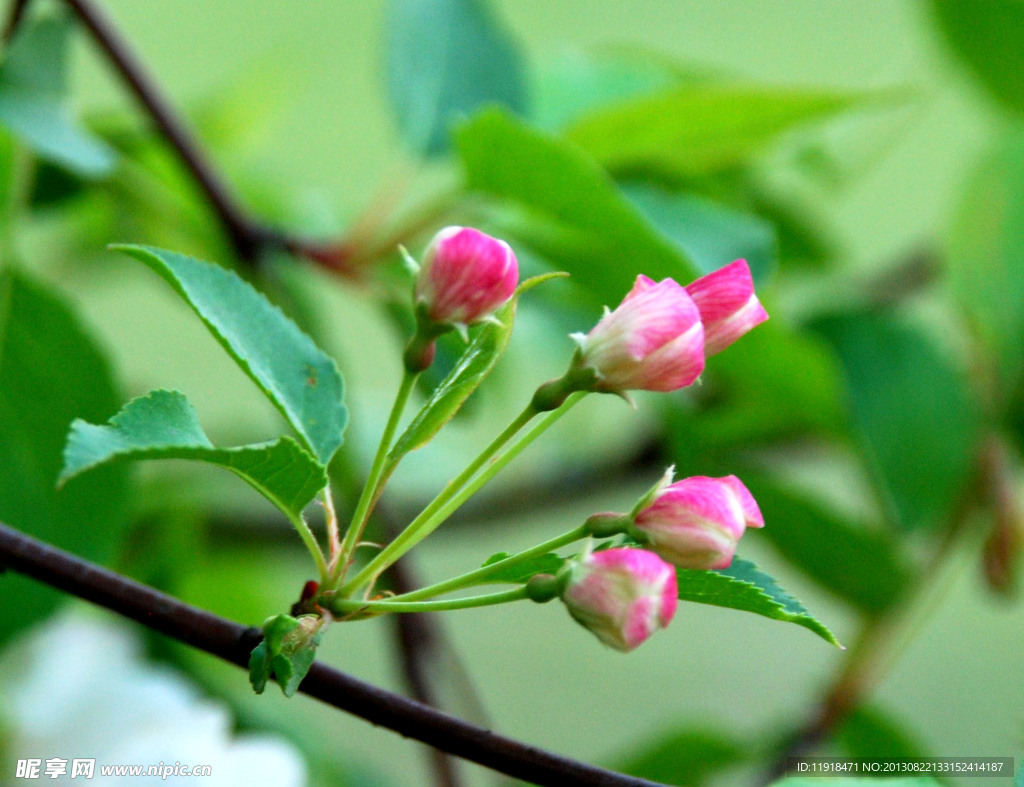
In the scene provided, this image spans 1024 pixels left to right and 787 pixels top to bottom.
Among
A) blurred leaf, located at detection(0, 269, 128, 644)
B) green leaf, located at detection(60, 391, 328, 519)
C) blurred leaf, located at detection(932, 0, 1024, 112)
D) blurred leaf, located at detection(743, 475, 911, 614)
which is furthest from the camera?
blurred leaf, located at detection(932, 0, 1024, 112)

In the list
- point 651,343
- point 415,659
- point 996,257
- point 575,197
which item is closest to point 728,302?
point 651,343

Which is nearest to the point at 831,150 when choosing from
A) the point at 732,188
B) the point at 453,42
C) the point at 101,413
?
the point at 732,188

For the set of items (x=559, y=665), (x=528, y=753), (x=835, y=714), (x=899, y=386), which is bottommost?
(x=559, y=665)

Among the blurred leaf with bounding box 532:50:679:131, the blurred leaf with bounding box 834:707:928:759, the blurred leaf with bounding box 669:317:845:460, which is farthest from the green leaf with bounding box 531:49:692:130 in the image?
the blurred leaf with bounding box 834:707:928:759

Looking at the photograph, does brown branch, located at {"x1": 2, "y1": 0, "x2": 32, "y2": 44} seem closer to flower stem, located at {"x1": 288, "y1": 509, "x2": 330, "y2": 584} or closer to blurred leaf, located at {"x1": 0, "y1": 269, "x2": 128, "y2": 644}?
blurred leaf, located at {"x1": 0, "y1": 269, "x2": 128, "y2": 644}

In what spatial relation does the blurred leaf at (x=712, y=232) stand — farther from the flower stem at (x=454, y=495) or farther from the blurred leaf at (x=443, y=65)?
the flower stem at (x=454, y=495)

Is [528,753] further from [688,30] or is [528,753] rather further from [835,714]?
[688,30]
